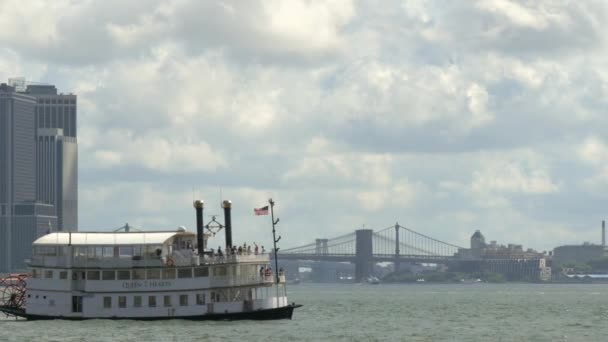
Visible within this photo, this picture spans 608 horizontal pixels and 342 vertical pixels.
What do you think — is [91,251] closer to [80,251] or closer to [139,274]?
[80,251]

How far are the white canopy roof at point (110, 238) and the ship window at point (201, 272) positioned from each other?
2594 millimetres

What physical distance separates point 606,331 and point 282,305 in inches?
789

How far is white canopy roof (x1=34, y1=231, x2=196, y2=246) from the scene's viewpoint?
95062mm

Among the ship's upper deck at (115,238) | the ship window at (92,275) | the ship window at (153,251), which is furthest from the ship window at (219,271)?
the ship window at (92,275)

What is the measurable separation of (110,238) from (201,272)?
5884 millimetres

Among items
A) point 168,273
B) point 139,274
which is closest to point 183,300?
point 168,273

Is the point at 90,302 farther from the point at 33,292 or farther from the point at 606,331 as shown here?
the point at 606,331

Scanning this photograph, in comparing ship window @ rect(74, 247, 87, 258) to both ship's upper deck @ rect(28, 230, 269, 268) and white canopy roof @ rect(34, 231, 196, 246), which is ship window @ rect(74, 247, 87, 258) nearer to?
ship's upper deck @ rect(28, 230, 269, 268)

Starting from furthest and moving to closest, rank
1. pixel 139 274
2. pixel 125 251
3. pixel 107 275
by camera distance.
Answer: pixel 125 251 < pixel 107 275 < pixel 139 274

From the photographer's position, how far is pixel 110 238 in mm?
95500

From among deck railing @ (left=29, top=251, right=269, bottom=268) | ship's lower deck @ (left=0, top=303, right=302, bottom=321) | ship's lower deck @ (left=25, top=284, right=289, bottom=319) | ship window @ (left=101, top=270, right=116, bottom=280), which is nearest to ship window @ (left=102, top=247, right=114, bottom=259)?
deck railing @ (left=29, top=251, right=269, bottom=268)

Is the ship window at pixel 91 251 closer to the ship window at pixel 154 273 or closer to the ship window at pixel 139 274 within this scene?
the ship window at pixel 139 274

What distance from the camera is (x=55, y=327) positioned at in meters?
92.6

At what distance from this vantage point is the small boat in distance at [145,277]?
9481 centimetres
